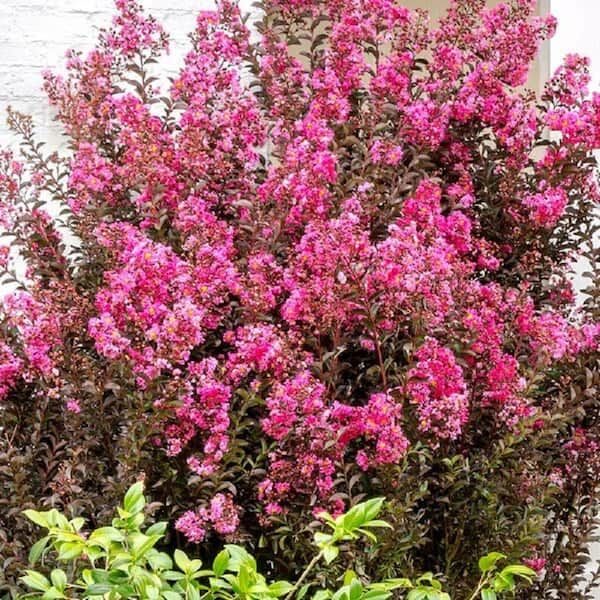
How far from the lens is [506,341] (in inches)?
98.5

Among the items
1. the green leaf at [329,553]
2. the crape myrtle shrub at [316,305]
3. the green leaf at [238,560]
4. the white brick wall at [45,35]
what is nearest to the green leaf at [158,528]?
the green leaf at [238,560]

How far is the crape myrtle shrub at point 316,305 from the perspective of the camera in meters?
2.23

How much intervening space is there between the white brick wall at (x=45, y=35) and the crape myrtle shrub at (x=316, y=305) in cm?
12

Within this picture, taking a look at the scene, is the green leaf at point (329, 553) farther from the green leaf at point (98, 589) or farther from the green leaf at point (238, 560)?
the green leaf at point (98, 589)

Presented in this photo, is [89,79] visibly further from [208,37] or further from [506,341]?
[506,341]

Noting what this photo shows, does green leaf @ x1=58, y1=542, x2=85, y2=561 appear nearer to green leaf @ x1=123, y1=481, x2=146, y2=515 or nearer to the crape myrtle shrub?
green leaf @ x1=123, y1=481, x2=146, y2=515

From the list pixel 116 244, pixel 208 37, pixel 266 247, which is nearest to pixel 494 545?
pixel 266 247

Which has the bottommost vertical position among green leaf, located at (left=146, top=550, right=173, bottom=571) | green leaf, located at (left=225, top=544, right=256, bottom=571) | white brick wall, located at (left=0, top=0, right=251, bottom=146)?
green leaf, located at (left=146, top=550, right=173, bottom=571)

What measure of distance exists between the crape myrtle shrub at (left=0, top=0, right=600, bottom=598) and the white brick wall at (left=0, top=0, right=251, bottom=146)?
0.39ft

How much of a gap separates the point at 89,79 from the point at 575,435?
4.84 feet

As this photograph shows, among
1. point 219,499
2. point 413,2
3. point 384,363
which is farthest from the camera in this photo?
point 413,2

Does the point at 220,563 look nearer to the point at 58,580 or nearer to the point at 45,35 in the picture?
the point at 58,580

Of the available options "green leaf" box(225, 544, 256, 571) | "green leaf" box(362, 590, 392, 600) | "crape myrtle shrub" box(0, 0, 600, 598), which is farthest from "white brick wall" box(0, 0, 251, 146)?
"green leaf" box(362, 590, 392, 600)

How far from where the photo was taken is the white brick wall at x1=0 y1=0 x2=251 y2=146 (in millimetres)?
3039
